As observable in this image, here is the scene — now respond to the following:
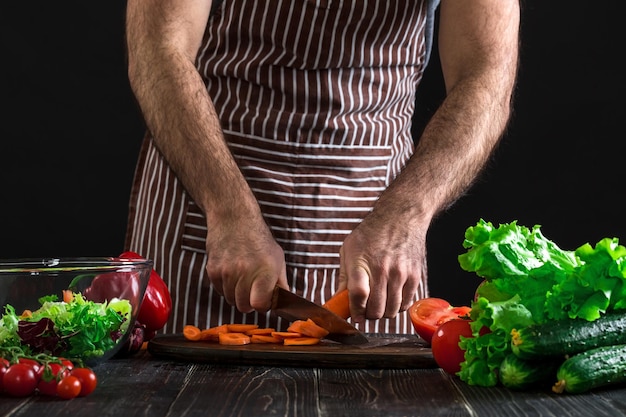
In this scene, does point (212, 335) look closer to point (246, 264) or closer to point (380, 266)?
point (246, 264)

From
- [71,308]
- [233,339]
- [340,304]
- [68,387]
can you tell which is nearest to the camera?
[68,387]

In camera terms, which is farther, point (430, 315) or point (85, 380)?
point (430, 315)

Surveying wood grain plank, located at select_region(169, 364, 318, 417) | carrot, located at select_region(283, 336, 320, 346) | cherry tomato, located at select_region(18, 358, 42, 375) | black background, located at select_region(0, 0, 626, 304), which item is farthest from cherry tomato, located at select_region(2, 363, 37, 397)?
black background, located at select_region(0, 0, 626, 304)

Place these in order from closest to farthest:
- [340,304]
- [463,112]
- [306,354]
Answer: [306,354] < [340,304] < [463,112]

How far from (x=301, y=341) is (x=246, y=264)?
196 mm

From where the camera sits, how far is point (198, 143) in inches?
79.5

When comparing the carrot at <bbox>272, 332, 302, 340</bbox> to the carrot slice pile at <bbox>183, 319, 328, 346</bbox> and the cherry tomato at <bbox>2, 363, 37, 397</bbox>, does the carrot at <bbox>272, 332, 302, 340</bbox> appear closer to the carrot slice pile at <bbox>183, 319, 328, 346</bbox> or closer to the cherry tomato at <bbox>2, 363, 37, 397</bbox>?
the carrot slice pile at <bbox>183, 319, 328, 346</bbox>

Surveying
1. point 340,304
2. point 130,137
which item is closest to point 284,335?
point 340,304

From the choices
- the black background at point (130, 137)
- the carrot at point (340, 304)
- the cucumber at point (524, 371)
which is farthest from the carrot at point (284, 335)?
the black background at point (130, 137)

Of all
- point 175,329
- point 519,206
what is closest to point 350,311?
point 175,329

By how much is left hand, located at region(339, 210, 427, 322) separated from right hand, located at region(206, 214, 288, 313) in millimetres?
131

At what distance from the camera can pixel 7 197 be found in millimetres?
3729

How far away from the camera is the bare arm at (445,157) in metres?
1.86

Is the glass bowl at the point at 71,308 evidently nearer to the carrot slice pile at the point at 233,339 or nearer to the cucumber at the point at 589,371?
the carrot slice pile at the point at 233,339
